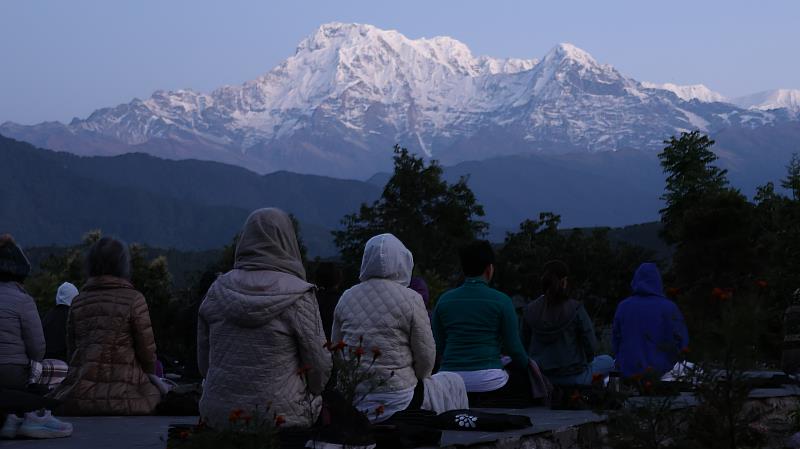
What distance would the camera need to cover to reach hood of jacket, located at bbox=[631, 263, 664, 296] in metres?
11.3

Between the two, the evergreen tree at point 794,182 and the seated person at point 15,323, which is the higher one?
the evergreen tree at point 794,182

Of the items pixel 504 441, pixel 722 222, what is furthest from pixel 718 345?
pixel 722 222

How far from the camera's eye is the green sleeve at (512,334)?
10.3m

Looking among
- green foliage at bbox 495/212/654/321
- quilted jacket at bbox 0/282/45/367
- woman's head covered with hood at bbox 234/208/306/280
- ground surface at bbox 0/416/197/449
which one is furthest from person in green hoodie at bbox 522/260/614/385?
green foliage at bbox 495/212/654/321

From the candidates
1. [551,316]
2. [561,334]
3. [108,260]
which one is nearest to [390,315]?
[108,260]

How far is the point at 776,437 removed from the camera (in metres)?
9.68

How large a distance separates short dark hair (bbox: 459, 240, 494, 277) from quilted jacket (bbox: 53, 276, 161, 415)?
9.30 feet

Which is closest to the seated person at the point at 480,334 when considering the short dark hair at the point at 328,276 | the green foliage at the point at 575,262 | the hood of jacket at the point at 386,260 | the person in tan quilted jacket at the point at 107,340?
the hood of jacket at the point at 386,260

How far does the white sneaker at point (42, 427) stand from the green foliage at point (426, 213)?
65387 mm

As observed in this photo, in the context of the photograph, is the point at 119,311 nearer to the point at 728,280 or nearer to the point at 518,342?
the point at 518,342

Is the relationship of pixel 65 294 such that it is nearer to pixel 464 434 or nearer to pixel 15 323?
pixel 15 323

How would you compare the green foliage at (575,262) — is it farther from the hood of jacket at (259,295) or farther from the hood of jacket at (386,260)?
the hood of jacket at (259,295)

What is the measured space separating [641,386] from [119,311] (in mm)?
5592

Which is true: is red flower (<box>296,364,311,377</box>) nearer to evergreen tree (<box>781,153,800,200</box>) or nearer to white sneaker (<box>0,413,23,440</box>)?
white sneaker (<box>0,413,23,440</box>)
